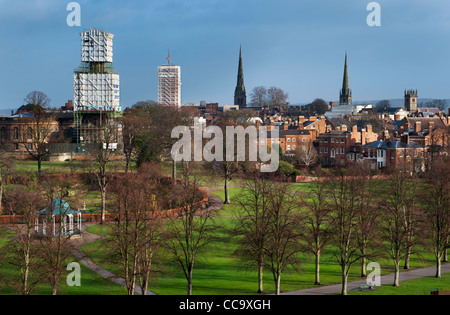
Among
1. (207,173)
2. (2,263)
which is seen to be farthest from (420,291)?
(207,173)

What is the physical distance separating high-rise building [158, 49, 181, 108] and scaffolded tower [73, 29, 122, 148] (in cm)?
9496

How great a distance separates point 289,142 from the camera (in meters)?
86.2

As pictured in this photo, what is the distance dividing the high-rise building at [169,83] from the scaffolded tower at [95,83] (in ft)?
312

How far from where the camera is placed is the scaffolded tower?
307 ft

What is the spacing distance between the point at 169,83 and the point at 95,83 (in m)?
98.4

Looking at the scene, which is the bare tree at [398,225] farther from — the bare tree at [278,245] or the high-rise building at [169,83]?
the high-rise building at [169,83]

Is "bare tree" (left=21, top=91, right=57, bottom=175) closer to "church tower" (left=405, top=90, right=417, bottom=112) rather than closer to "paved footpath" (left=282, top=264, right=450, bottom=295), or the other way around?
"paved footpath" (left=282, top=264, right=450, bottom=295)

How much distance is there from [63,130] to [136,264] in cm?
7506

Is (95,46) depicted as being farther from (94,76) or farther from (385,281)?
(385,281)

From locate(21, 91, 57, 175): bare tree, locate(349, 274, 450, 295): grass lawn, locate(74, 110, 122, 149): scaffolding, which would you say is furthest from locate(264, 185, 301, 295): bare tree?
locate(74, 110, 122, 149): scaffolding

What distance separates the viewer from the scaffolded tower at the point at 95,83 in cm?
9362

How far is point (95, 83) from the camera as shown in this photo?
312 ft

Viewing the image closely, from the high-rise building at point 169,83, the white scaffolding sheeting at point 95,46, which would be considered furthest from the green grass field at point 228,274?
the high-rise building at point 169,83

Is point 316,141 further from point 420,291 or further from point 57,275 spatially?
point 57,275
